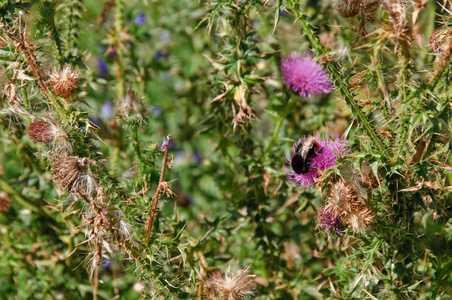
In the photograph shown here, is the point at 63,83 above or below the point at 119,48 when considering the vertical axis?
above

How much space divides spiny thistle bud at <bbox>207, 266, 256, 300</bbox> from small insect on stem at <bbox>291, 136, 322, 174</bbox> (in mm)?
471

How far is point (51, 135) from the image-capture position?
5.80ft

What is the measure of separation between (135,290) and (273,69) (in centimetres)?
158

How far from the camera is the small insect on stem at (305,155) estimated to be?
1.83m

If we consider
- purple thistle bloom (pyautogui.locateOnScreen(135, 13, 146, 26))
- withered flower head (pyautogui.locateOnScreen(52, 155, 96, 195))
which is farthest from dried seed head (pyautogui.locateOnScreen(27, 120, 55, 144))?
purple thistle bloom (pyautogui.locateOnScreen(135, 13, 146, 26))

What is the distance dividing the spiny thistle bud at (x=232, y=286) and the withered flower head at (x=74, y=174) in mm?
615

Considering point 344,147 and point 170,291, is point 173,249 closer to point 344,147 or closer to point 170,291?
point 170,291

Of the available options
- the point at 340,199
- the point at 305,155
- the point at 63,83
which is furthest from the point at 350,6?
the point at 63,83

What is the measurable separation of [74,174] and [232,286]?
2.38ft

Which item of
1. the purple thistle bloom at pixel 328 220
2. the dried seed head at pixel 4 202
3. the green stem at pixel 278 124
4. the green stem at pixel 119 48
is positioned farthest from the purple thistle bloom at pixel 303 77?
the dried seed head at pixel 4 202

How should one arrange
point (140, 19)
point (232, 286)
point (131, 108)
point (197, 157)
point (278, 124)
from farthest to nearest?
1. point (140, 19)
2. point (197, 157)
3. point (278, 124)
4. point (131, 108)
5. point (232, 286)

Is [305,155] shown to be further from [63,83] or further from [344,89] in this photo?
[63,83]

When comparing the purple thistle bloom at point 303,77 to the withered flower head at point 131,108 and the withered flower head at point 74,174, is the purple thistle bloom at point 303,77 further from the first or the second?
the withered flower head at point 74,174

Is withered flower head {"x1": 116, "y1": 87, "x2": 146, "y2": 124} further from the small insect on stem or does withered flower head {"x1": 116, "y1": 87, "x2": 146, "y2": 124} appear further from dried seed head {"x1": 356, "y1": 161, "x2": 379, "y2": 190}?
dried seed head {"x1": 356, "y1": 161, "x2": 379, "y2": 190}
